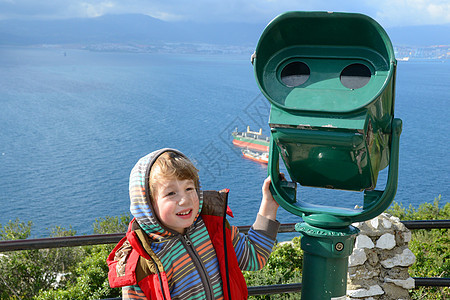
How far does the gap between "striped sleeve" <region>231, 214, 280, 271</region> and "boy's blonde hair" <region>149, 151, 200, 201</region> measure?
0.26 meters

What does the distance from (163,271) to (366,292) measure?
1.56 meters

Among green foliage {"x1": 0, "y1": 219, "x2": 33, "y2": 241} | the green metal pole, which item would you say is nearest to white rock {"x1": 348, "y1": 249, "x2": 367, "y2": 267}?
the green metal pole

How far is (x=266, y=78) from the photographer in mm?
1450

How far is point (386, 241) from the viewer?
2650 millimetres

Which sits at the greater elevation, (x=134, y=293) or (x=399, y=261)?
(x=134, y=293)

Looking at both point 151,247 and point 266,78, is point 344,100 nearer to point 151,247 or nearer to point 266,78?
point 266,78

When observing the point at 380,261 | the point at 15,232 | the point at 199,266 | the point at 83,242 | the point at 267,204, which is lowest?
the point at 15,232

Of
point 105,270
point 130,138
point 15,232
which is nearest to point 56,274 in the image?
point 15,232

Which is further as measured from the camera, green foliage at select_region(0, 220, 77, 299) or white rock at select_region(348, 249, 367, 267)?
green foliage at select_region(0, 220, 77, 299)

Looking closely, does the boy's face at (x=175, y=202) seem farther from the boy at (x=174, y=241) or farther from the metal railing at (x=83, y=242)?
the metal railing at (x=83, y=242)

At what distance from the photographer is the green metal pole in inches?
60.6

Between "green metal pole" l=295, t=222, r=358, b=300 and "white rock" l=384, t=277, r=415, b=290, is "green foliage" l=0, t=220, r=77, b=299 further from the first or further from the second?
"green metal pole" l=295, t=222, r=358, b=300

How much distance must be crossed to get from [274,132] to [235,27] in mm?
140346

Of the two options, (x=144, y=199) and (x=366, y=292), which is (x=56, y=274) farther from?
(x=144, y=199)
